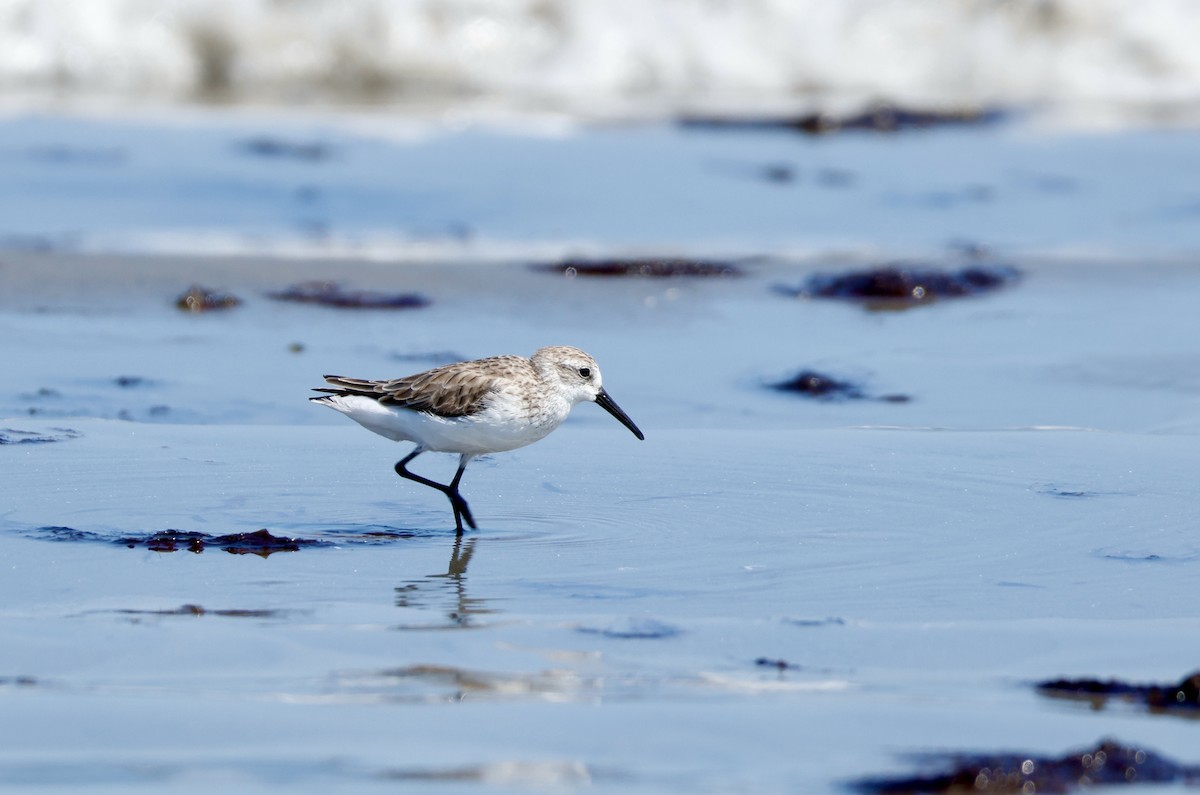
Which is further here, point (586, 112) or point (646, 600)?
point (586, 112)

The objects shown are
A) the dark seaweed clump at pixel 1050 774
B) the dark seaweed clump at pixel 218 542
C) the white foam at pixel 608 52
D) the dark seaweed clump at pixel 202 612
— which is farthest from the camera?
the white foam at pixel 608 52

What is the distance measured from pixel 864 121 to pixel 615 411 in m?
7.64

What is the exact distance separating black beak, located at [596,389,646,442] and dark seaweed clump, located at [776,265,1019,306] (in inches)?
106

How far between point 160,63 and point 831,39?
18.8 ft

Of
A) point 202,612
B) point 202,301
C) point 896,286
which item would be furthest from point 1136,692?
point 202,301

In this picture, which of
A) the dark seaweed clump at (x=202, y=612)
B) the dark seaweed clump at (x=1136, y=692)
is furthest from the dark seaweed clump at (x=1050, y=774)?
the dark seaweed clump at (x=202, y=612)

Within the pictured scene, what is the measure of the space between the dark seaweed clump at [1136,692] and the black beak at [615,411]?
7.90 feet

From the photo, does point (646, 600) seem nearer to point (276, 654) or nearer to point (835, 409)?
point (276, 654)

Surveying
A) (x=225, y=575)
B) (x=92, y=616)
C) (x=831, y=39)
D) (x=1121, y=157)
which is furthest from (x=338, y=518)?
(x=831, y=39)

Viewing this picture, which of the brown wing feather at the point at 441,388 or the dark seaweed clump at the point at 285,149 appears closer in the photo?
the brown wing feather at the point at 441,388

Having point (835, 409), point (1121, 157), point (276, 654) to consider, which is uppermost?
point (1121, 157)

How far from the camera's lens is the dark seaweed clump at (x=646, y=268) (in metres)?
8.74

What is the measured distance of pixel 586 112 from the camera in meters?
13.3

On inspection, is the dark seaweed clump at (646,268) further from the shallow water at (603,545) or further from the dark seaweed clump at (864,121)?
the dark seaweed clump at (864,121)
